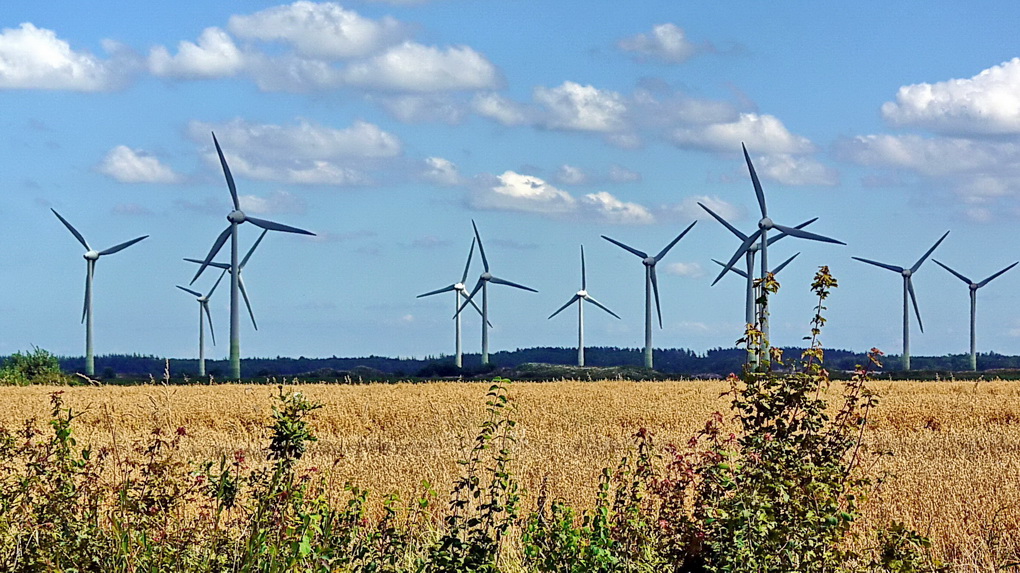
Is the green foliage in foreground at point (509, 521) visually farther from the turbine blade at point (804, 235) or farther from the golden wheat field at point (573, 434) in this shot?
the turbine blade at point (804, 235)

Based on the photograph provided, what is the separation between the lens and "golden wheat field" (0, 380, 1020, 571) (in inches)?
573

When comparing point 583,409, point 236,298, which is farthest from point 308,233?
point 583,409

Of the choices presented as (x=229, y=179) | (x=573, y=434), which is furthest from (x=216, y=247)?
(x=573, y=434)

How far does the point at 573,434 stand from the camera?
28.6 metres

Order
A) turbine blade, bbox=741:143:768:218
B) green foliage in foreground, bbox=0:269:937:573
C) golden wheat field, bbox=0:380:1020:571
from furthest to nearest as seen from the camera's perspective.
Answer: turbine blade, bbox=741:143:768:218 → golden wheat field, bbox=0:380:1020:571 → green foliage in foreground, bbox=0:269:937:573

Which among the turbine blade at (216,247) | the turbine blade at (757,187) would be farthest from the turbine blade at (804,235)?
the turbine blade at (216,247)

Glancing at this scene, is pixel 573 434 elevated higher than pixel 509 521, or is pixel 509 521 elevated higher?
pixel 509 521

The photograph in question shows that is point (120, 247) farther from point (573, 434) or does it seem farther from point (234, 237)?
point (573, 434)

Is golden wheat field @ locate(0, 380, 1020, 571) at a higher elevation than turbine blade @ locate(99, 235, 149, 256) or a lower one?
lower

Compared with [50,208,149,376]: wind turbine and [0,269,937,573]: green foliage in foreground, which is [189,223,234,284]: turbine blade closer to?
[50,208,149,376]: wind turbine

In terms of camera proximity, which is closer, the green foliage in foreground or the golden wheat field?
the green foliage in foreground

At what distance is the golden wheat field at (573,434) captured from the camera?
1456 centimetres

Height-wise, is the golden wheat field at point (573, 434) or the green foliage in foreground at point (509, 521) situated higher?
the green foliage in foreground at point (509, 521)

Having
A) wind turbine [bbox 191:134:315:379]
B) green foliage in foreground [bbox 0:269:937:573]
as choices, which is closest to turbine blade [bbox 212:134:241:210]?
wind turbine [bbox 191:134:315:379]
